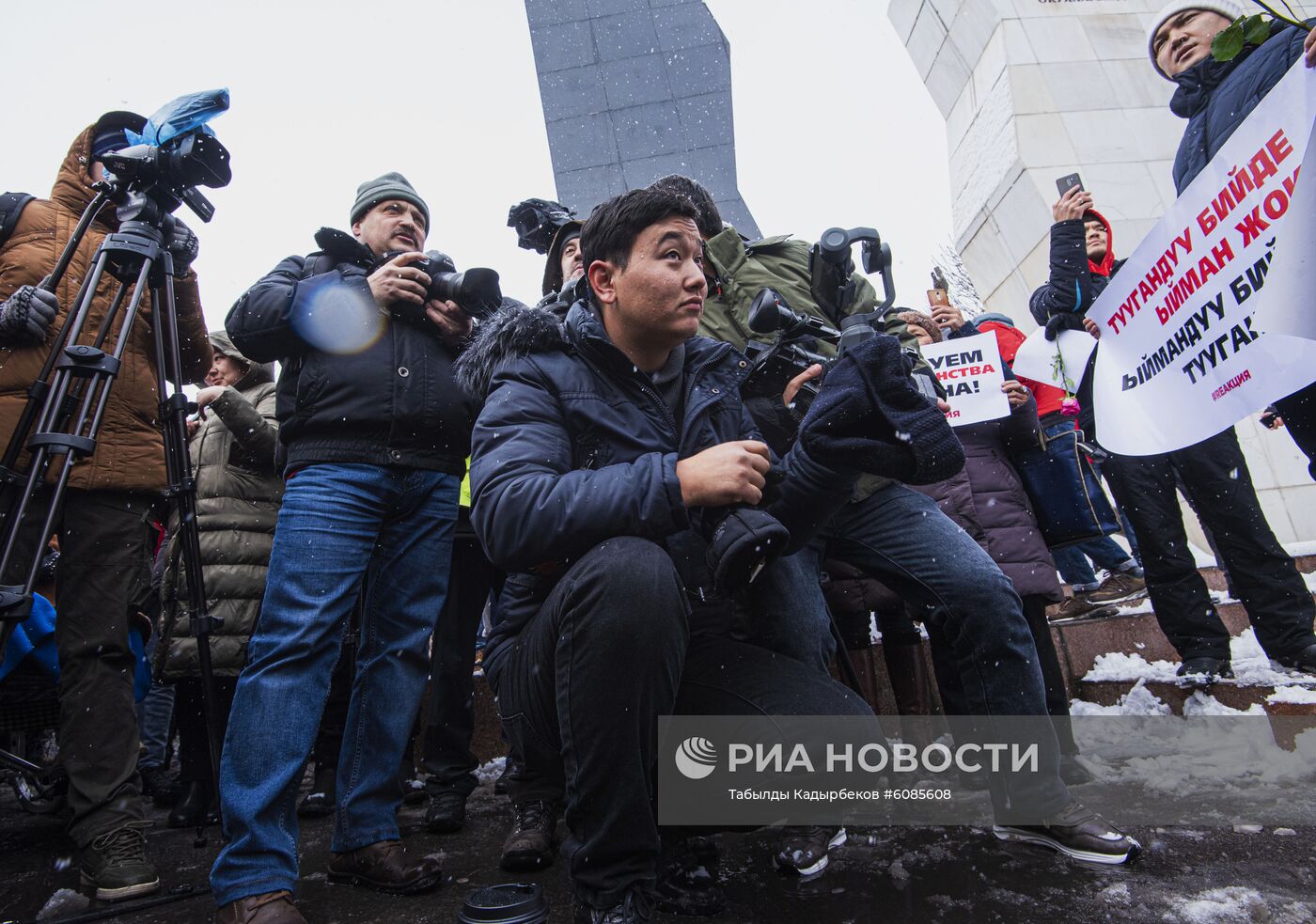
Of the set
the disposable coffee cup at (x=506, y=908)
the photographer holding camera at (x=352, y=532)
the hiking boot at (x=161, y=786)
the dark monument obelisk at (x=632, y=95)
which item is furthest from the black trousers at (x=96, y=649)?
the dark monument obelisk at (x=632, y=95)

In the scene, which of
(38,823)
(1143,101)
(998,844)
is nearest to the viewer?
(998,844)

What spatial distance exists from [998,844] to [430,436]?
6.23ft

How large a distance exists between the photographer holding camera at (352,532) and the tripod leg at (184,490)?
19 cm

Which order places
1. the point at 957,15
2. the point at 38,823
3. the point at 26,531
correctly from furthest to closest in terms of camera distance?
the point at 957,15 → the point at 38,823 → the point at 26,531

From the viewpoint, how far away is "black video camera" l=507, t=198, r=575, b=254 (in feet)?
12.2

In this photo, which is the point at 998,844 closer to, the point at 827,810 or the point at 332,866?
the point at 827,810

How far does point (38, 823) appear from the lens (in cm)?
311

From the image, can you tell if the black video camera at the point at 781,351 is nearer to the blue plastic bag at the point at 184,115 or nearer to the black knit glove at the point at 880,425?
the black knit glove at the point at 880,425

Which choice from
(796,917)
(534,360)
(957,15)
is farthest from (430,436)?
(957,15)

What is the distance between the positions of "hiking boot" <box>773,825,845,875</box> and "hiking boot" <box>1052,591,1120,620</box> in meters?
2.84

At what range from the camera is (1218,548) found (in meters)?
3.01

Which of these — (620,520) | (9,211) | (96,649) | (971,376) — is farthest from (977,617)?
(9,211)

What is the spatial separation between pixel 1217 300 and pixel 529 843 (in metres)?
2.61

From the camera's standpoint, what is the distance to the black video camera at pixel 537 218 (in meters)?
3.72
